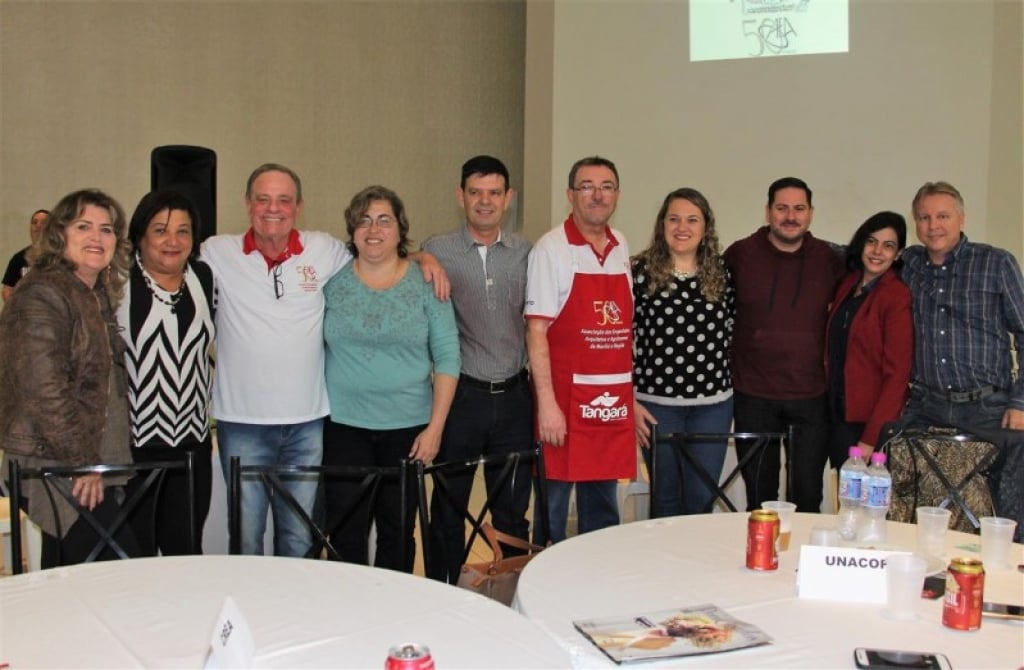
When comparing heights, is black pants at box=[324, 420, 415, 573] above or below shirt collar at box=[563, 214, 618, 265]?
below

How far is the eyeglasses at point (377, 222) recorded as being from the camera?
282cm

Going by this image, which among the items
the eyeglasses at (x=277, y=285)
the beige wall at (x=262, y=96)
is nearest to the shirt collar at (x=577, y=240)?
the eyeglasses at (x=277, y=285)

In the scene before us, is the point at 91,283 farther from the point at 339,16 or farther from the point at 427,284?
the point at 339,16

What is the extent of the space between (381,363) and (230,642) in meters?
1.56

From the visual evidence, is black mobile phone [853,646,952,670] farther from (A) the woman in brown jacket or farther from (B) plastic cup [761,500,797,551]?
(A) the woman in brown jacket

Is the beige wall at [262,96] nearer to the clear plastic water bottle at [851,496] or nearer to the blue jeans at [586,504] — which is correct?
the blue jeans at [586,504]

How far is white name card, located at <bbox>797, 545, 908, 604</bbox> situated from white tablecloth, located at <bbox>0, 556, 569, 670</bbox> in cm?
56

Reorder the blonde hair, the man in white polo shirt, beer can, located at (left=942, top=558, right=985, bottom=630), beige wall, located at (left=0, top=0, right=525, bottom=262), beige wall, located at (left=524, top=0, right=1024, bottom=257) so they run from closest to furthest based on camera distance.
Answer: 1. beer can, located at (left=942, top=558, right=985, bottom=630)
2. the blonde hair
3. the man in white polo shirt
4. beige wall, located at (left=524, top=0, right=1024, bottom=257)
5. beige wall, located at (left=0, top=0, right=525, bottom=262)

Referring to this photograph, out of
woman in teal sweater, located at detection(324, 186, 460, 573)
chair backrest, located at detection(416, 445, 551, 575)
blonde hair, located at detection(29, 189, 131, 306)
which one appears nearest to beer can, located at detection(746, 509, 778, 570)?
chair backrest, located at detection(416, 445, 551, 575)

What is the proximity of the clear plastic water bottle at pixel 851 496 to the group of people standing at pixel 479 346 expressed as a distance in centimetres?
59

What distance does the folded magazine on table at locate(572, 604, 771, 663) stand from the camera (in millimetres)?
1460

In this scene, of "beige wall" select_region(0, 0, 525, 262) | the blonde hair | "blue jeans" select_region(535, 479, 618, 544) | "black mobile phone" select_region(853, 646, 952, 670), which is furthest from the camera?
"beige wall" select_region(0, 0, 525, 262)

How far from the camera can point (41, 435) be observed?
230 centimetres

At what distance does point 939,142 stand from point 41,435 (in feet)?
15.3
